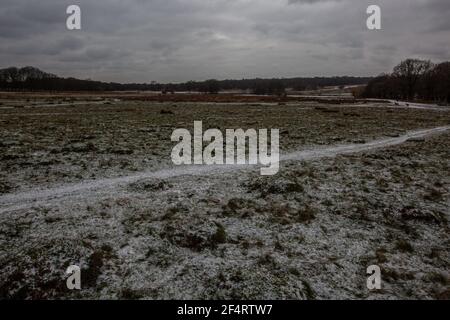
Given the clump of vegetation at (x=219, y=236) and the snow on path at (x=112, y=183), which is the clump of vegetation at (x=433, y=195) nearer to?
the snow on path at (x=112, y=183)

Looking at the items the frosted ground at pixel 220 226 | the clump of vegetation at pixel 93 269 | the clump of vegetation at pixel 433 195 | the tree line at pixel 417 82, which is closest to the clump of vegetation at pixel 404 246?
the frosted ground at pixel 220 226

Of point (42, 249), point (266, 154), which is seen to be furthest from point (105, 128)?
point (42, 249)

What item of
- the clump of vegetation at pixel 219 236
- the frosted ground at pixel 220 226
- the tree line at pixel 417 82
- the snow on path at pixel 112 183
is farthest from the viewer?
the tree line at pixel 417 82

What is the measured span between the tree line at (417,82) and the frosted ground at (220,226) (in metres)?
86.2

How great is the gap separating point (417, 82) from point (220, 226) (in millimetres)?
114405

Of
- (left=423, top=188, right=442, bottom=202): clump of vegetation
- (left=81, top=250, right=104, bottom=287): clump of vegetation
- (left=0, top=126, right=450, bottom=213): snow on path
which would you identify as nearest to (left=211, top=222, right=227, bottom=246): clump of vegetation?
(left=81, top=250, right=104, bottom=287): clump of vegetation

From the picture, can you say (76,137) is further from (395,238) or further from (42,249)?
(395,238)

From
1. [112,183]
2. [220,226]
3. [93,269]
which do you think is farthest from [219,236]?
[112,183]

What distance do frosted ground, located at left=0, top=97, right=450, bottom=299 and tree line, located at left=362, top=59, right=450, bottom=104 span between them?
8619 cm

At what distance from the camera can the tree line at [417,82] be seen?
3526 inches

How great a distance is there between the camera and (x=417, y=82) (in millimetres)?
103250

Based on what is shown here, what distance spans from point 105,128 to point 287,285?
2504 cm

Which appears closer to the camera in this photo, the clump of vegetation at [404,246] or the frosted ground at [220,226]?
the frosted ground at [220,226]

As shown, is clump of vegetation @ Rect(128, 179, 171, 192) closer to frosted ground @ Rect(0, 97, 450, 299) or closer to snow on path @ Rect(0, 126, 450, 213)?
frosted ground @ Rect(0, 97, 450, 299)
